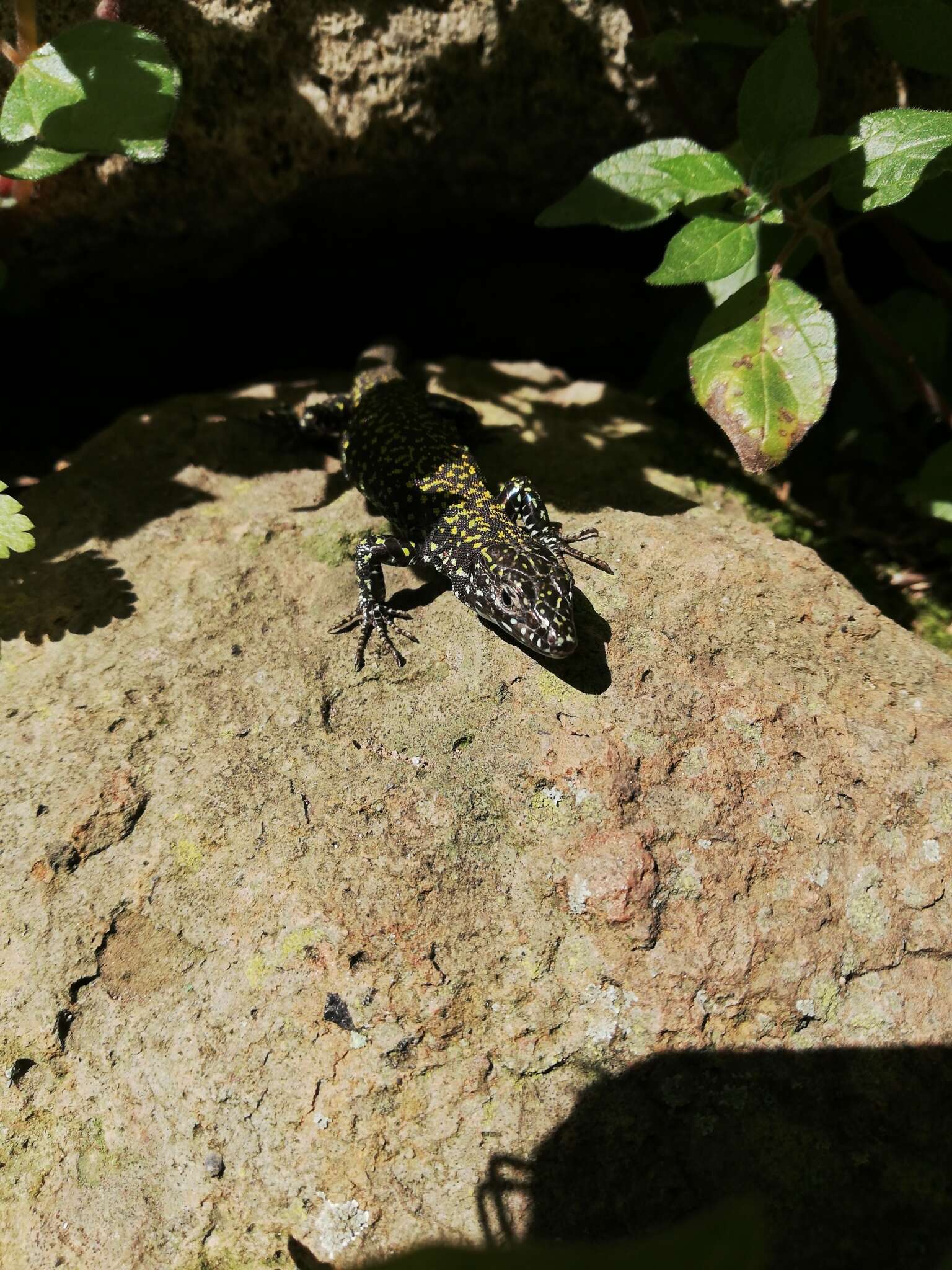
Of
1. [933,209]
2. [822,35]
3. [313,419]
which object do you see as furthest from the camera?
[313,419]

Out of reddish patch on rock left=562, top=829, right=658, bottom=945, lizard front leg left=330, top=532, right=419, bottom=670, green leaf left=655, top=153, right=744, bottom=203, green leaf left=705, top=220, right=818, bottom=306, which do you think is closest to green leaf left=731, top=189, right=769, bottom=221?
green leaf left=655, top=153, right=744, bottom=203

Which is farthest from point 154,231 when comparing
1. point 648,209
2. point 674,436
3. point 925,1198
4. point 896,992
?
point 925,1198

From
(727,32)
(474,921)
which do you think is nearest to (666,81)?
(727,32)

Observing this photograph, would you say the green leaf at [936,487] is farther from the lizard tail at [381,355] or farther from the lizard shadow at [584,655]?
the lizard tail at [381,355]

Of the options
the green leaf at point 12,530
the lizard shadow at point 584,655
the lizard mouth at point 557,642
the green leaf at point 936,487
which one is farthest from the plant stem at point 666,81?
the green leaf at point 12,530

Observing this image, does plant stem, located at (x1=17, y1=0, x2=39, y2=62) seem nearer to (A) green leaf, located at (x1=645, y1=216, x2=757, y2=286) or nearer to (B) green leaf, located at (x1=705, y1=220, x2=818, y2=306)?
(A) green leaf, located at (x1=645, y1=216, x2=757, y2=286)

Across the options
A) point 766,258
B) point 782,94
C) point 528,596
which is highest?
point 782,94

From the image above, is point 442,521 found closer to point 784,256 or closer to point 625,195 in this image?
point 625,195
